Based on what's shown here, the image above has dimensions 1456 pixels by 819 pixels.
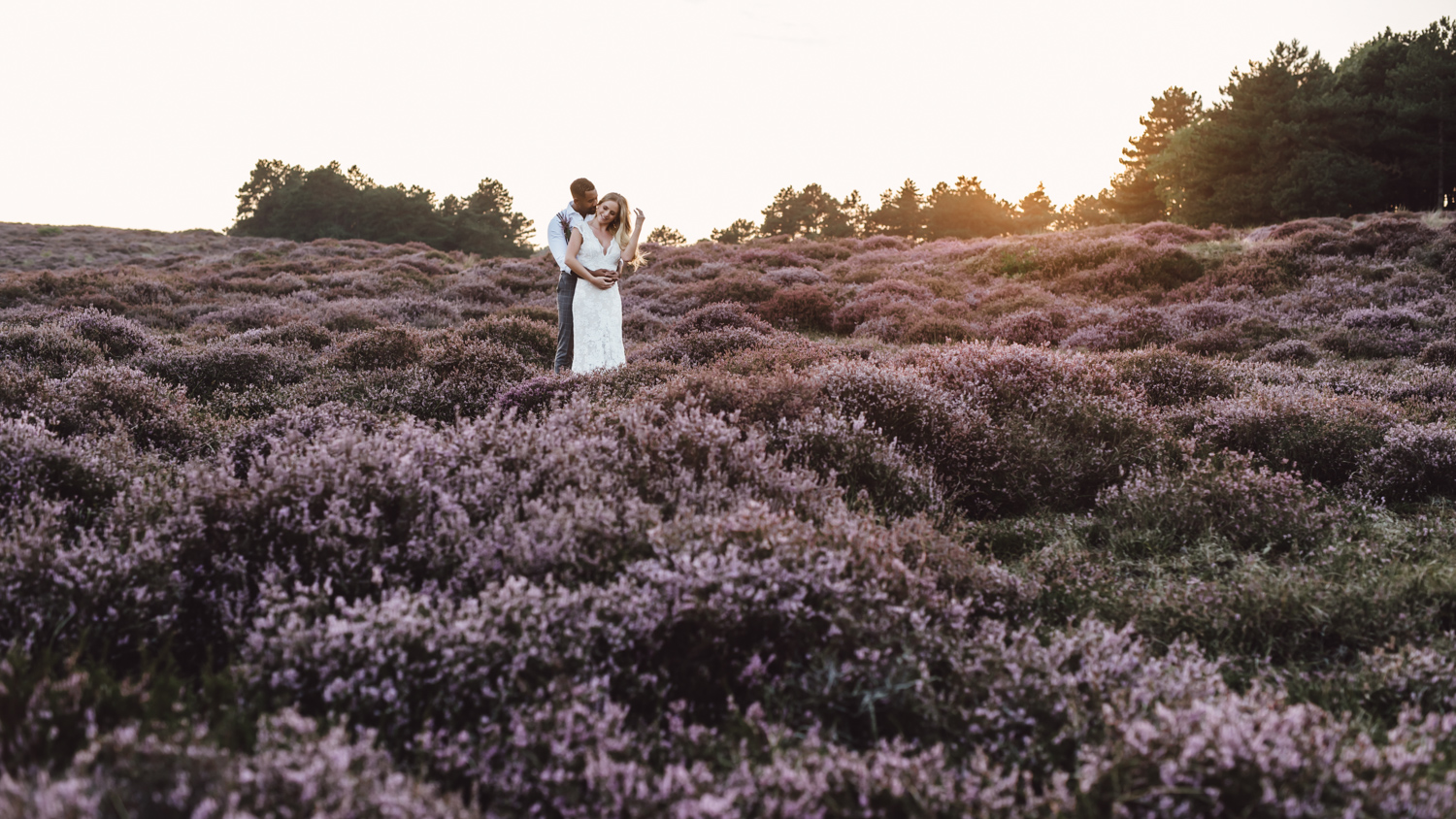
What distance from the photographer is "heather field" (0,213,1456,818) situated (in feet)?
6.24

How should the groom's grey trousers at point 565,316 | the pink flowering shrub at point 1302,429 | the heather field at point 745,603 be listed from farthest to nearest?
the groom's grey trousers at point 565,316, the pink flowering shrub at point 1302,429, the heather field at point 745,603

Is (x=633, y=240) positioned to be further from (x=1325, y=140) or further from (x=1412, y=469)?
(x=1325, y=140)

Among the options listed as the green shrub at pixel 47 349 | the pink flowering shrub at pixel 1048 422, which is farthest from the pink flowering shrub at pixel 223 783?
the green shrub at pixel 47 349

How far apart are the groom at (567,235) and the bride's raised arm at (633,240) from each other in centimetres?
25

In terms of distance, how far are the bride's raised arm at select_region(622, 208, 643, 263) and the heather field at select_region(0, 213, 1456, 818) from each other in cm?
250

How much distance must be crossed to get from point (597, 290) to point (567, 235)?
0.86 m

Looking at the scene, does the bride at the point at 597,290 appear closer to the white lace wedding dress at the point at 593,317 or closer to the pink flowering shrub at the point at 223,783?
the white lace wedding dress at the point at 593,317

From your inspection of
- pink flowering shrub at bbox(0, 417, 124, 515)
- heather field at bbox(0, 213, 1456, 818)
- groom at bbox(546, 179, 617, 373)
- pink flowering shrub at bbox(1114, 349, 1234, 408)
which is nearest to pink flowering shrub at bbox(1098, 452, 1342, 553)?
heather field at bbox(0, 213, 1456, 818)

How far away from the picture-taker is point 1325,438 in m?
5.28

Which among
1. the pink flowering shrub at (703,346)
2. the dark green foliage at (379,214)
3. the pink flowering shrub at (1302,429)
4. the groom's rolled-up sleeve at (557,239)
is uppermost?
the dark green foliage at (379,214)

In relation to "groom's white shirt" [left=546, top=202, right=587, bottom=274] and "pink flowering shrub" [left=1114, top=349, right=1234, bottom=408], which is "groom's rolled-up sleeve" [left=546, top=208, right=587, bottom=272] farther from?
"pink flowering shrub" [left=1114, top=349, right=1234, bottom=408]

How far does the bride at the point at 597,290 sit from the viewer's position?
28.2 ft

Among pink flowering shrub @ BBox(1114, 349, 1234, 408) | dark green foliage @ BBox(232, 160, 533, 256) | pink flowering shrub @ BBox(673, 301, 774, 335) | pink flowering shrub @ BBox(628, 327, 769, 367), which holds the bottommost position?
pink flowering shrub @ BBox(1114, 349, 1234, 408)

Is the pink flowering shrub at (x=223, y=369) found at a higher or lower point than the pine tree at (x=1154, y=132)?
lower
